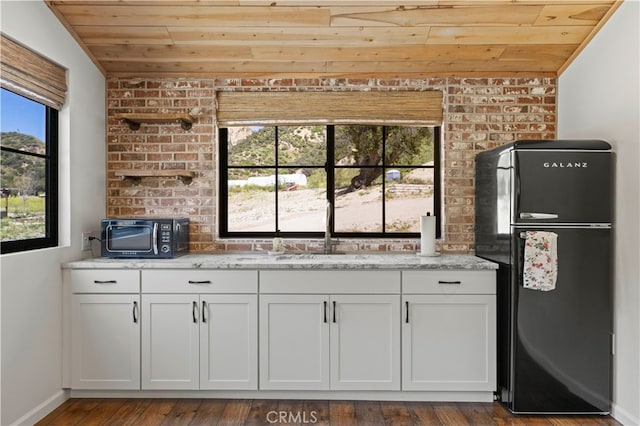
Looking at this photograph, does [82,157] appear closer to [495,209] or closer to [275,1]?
[275,1]

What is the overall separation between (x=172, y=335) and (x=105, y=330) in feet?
1.40

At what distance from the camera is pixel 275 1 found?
2.81 metres

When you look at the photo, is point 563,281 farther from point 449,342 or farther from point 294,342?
point 294,342

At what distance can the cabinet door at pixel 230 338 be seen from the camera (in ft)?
9.68

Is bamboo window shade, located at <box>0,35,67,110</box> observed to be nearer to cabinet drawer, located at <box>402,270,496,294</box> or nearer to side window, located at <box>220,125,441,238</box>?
side window, located at <box>220,125,441,238</box>

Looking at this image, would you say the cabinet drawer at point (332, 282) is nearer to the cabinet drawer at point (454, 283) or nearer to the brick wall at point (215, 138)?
the cabinet drawer at point (454, 283)

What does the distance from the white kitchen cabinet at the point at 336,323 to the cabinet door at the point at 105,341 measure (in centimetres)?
83

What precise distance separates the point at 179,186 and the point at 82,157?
69 cm

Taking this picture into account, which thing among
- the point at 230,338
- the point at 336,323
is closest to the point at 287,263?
the point at 336,323

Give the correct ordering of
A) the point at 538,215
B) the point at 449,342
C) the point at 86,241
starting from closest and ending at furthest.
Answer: the point at 538,215
the point at 449,342
the point at 86,241

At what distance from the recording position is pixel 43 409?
2766 mm

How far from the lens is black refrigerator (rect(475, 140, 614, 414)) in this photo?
2752 mm

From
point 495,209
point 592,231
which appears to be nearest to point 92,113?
point 495,209

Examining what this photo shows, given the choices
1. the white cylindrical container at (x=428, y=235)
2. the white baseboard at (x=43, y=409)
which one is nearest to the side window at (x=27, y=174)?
the white baseboard at (x=43, y=409)
